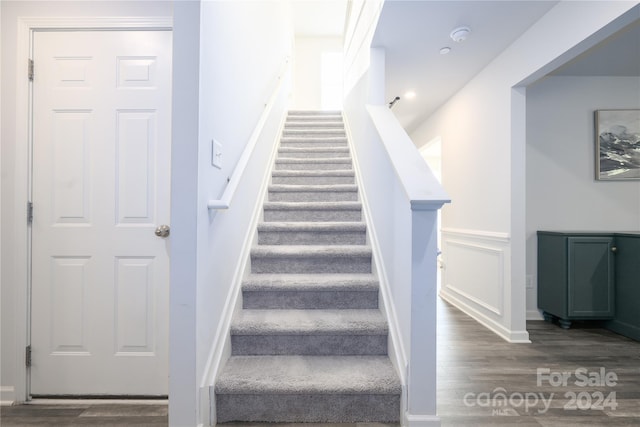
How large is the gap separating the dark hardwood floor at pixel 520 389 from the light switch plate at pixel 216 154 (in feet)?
4.23

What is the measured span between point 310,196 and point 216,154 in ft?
4.64

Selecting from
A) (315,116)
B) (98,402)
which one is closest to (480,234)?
(315,116)

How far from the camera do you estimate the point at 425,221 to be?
1309 millimetres

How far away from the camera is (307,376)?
147 cm

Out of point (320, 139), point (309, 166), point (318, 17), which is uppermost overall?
point (318, 17)

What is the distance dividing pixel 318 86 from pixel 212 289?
5.76m

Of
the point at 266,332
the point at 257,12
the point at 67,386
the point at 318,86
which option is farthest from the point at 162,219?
the point at 318,86

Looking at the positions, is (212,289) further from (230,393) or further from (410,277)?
(410,277)

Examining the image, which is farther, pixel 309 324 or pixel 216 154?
pixel 309 324

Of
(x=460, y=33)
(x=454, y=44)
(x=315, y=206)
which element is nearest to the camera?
(x=460, y=33)

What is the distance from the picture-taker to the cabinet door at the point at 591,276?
2.77 meters

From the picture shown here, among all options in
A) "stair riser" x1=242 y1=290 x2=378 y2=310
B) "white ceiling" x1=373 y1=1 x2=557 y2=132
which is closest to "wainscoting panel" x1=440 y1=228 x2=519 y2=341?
"stair riser" x1=242 y1=290 x2=378 y2=310

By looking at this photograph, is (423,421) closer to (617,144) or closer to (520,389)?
(520,389)

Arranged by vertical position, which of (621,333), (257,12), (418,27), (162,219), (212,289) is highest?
(257,12)
